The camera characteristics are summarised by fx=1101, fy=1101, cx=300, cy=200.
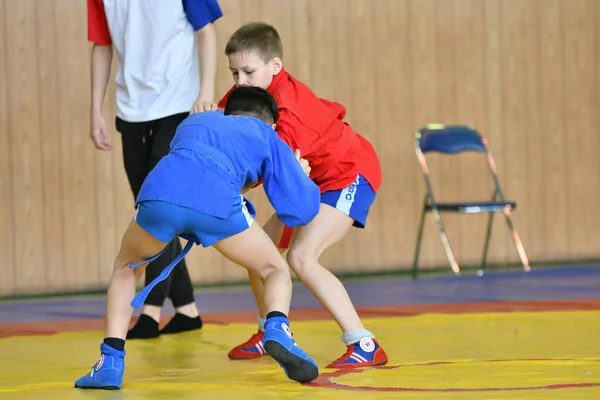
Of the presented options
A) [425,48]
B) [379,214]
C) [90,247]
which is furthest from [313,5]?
[90,247]

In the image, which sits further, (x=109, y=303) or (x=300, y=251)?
(x=300, y=251)

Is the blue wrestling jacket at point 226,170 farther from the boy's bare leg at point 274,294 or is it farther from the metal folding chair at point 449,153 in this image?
the metal folding chair at point 449,153

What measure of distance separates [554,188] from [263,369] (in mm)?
4682

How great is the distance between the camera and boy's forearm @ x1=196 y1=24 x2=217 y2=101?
4.32 m

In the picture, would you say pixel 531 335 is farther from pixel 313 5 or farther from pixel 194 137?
pixel 313 5

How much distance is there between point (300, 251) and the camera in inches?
135

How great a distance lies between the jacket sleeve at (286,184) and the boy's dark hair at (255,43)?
17.3 inches

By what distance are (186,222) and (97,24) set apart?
180cm

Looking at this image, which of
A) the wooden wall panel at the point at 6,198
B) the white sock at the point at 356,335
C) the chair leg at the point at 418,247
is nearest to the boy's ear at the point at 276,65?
the white sock at the point at 356,335

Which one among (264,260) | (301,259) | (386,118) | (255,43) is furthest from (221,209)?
(386,118)

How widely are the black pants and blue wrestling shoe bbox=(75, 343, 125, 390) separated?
1268 mm

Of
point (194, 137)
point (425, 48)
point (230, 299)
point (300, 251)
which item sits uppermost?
point (425, 48)

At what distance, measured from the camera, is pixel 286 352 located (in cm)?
292

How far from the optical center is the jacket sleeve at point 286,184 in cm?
304
